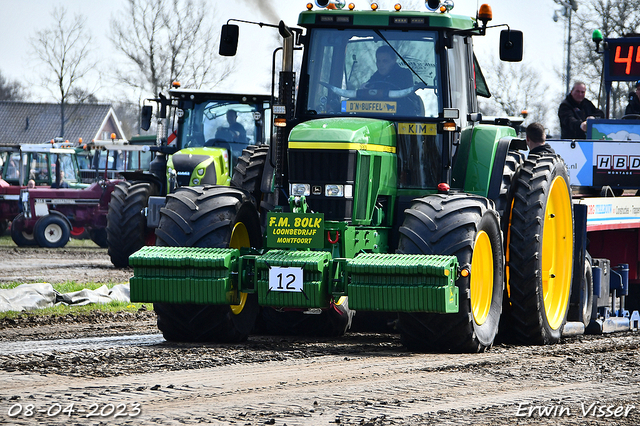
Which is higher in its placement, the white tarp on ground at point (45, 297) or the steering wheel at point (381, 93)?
the steering wheel at point (381, 93)

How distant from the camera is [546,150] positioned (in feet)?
31.9

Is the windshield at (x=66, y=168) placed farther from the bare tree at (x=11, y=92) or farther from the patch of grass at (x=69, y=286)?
the bare tree at (x=11, y=92)

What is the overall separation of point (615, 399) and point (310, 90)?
391 centimetres

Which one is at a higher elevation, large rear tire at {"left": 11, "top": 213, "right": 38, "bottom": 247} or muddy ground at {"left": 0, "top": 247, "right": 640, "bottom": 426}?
muddy ground at {"left": 0, "top": 247, "right": 640, "bottom": 426}

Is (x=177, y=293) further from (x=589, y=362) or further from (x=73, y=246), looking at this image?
(x=73, y=246)

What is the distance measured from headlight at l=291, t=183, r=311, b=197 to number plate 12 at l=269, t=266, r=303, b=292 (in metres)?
0.91

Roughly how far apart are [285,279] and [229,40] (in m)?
2.39

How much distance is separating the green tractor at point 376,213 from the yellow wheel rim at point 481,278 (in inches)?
0.6

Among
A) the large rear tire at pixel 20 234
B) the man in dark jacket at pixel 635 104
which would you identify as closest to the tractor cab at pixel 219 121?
the man in dark jacket at pixel 635 104

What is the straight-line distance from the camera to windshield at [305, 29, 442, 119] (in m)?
8.13

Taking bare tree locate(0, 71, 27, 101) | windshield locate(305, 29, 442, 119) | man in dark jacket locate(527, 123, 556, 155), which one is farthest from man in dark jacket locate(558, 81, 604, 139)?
bare tree locate(0, 71, 27, 101)

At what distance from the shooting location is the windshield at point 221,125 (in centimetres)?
1758

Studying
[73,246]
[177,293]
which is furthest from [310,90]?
[73,246]

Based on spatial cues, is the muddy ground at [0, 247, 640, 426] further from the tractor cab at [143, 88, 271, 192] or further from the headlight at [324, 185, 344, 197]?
the tractor cab at [143, 88, 271, 192]
